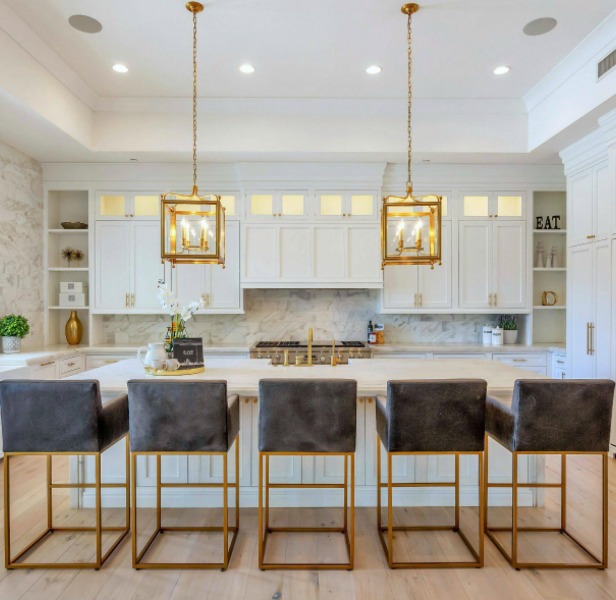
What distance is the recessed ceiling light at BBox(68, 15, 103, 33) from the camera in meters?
3.05

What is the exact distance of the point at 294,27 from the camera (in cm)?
314

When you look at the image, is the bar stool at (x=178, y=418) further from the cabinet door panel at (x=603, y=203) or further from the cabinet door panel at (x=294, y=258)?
the cabinet door panel at (x=603, y=203)

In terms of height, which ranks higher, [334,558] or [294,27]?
[294,27]

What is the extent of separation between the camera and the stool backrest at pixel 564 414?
7.00ft

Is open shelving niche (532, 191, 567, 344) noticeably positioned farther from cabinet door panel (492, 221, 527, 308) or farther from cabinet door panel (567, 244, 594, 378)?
cabinet door panel (567, 244, 594, 378)

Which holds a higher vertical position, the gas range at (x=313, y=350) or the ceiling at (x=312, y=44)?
the ceiling at (x=312, y=44)

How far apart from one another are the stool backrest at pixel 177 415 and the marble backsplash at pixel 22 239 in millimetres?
2997

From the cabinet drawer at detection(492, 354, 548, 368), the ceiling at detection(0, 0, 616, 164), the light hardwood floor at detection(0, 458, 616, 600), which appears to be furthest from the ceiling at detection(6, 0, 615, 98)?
the light hardwood floor at detection(0, 458, 616, 600)

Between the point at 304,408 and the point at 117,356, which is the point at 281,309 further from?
the point at 304,408

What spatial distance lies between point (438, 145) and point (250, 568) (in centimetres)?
394

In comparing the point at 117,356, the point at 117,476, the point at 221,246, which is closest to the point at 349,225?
the point at 221,246

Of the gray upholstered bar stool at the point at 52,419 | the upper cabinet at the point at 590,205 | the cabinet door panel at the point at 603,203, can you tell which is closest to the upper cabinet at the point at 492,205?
the upper cabinet at the point at 590,205

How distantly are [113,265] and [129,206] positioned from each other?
0.67 metres

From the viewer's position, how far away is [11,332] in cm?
405
